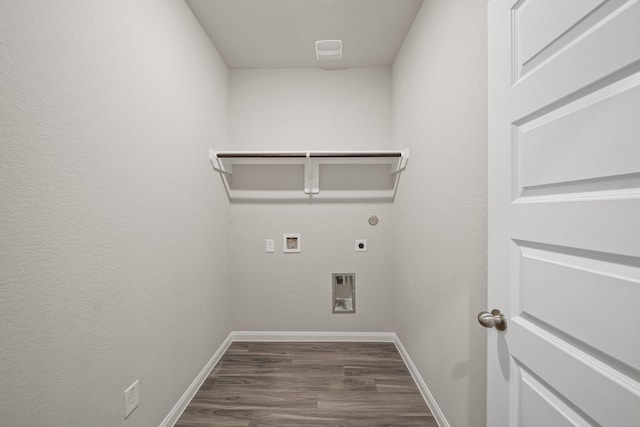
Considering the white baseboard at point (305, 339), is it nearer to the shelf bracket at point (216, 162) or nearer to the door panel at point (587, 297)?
the door panel at point (587, 297)

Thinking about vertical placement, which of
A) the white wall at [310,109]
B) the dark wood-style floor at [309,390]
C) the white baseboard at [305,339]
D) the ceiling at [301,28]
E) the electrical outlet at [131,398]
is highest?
the ceiling at [301,28]

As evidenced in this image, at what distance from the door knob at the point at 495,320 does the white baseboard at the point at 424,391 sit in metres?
1.03

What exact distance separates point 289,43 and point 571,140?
7.17 feet

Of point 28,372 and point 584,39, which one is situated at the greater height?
point 584,39

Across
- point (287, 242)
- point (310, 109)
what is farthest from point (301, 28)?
point (287, 242)

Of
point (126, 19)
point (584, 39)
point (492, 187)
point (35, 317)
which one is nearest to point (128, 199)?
point (35, 317)

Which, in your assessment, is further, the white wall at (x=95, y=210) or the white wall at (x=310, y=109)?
the white wall at (x=310, y=109)

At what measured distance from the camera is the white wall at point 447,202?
1.22m

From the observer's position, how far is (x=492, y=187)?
902mm

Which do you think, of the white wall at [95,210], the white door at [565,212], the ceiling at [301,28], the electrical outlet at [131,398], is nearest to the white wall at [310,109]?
the ceiling at [301,28]

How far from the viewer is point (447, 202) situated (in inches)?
59.3

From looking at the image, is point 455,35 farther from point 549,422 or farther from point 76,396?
point 76,396

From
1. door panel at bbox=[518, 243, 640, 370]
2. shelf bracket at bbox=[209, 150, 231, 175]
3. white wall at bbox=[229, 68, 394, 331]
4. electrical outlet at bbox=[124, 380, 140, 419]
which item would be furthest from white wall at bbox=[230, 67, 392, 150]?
door panel at bbox=[518, 243, 640, 370]

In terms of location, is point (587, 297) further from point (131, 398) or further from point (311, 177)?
point (311, 177)
